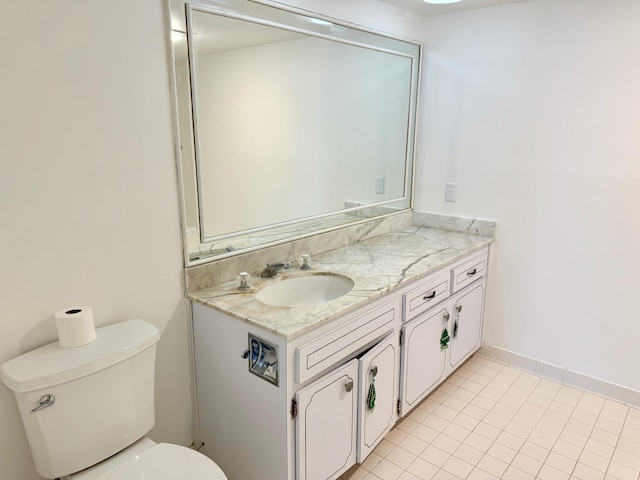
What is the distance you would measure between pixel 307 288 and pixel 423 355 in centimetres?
69

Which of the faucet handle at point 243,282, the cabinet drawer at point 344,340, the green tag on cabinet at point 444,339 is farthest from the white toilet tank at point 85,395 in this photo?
the green tag on cabinet at point 444,339

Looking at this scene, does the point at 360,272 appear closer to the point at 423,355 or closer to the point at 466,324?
the point at 423,355

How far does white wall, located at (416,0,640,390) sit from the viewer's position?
2252 mm

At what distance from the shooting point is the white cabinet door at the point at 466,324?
2479 mm

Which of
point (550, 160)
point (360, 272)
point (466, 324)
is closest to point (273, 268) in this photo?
point (360, 272)

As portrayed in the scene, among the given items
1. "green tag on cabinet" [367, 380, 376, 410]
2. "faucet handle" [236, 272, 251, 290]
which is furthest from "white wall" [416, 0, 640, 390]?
"faucet handle" [236, 272, 251, 290]

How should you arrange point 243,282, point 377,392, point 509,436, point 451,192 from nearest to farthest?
point 243,282 → point 377,392 → point 509,436 → point 451,192

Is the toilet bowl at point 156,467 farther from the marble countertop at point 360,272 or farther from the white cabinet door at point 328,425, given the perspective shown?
the marble countertop at point 360,272

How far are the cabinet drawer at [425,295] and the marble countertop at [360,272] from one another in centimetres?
7

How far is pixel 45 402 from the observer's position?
4.15ft

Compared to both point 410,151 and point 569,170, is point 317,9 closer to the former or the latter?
point 410,151

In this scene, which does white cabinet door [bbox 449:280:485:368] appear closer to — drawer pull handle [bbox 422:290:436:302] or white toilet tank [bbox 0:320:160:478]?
drawer pull handle [bbox 422:290:436:302]

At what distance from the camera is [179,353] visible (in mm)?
1796

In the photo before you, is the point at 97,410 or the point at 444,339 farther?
the point at 444,339
